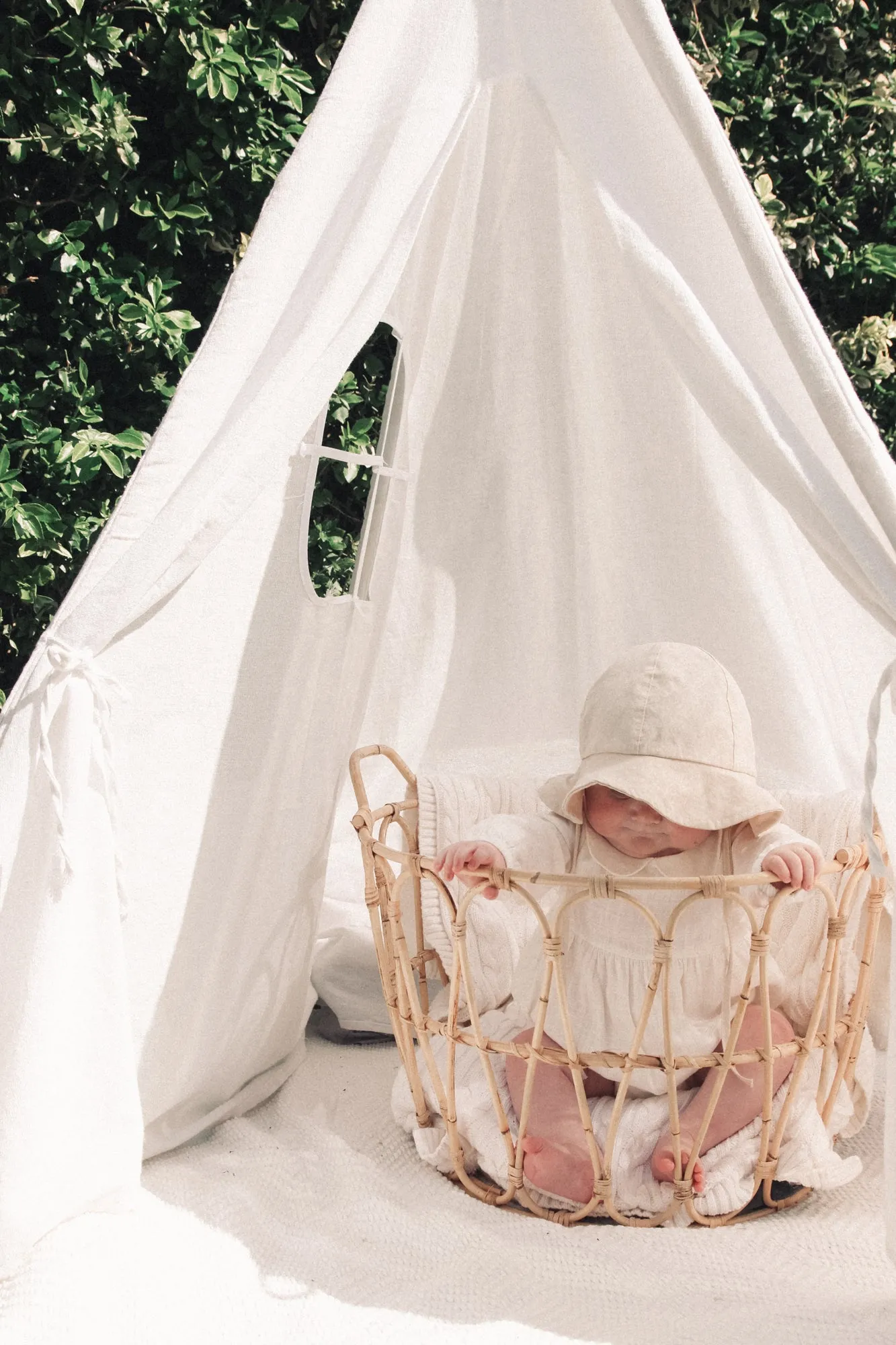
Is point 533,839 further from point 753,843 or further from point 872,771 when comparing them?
point 872,771

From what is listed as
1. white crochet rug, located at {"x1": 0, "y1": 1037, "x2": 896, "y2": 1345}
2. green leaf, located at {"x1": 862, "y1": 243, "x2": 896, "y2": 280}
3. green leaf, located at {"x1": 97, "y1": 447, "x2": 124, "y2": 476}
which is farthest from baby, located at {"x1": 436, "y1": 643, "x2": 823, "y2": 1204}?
green leaf, located at {"x1": 862, "y1": 243, "x2": 896, "y2": 280}

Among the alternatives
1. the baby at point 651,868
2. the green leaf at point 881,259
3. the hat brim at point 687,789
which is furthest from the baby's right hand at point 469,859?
the green leaf at point 881,259

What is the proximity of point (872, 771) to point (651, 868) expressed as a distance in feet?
1.19

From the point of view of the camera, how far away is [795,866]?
4.23ft

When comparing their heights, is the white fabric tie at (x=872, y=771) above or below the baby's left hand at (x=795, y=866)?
above

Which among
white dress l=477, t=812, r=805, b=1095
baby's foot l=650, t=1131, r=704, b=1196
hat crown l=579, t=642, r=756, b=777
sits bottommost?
baby's foot l=650, t=1131, r=704, b=1196

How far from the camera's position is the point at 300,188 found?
50.9 inches

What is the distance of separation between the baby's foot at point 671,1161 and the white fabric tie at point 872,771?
15.5 inches

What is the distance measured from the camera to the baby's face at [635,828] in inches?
55.6

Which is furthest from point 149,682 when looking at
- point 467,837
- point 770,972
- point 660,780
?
point 770,972

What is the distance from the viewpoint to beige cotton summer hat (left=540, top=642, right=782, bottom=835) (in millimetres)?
1375

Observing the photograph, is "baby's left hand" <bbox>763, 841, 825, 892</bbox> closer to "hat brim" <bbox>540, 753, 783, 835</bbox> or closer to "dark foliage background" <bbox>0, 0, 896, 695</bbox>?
"hat brim" <bbox>540, 753, 783, 835</bbox>

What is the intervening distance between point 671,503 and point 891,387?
3.85 feet

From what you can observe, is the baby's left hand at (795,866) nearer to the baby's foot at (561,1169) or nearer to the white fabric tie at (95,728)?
the baby's foot at (561,1169)
